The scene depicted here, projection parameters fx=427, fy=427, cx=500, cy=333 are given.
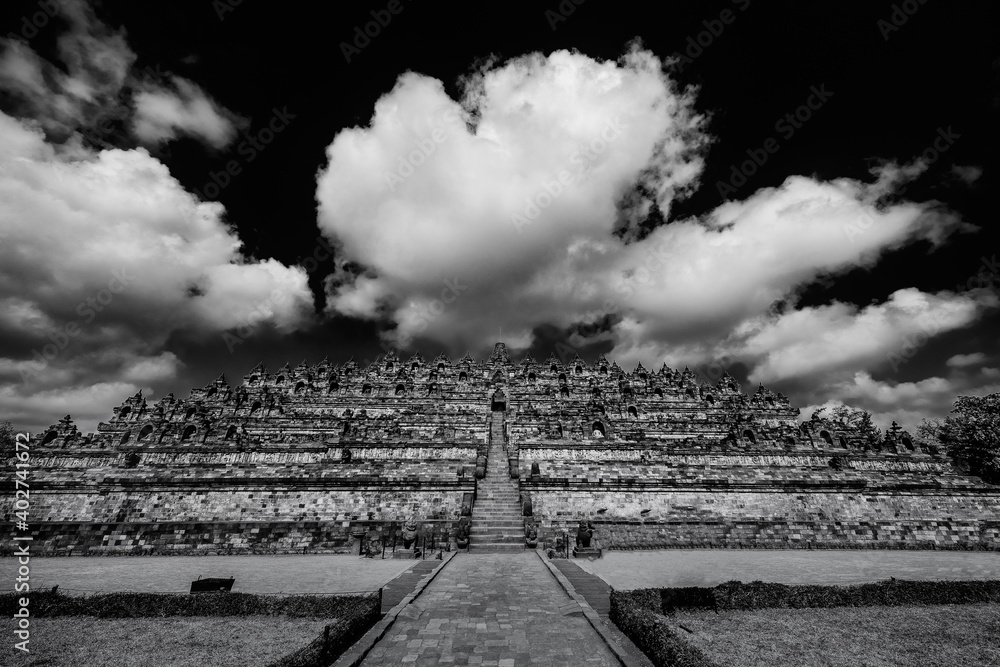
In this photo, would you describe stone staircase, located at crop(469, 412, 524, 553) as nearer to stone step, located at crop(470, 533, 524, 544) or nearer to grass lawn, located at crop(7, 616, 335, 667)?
stone step, located at crop(470, 533, 524, 544)

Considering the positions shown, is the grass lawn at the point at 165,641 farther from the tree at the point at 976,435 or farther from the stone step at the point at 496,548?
the tree at the point at 976,435

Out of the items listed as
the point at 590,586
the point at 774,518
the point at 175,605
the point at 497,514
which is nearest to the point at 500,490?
the point at 497,514

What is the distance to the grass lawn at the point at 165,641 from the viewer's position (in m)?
7.23

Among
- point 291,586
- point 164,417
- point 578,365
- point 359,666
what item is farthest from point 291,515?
point 578,365

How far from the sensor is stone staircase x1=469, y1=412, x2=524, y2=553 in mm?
19656

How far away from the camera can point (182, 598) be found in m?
9.67

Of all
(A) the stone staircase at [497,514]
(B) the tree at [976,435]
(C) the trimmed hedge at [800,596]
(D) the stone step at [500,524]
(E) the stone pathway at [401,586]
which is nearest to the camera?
(C) the trimmed hedge at [800,596]

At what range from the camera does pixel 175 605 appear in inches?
377

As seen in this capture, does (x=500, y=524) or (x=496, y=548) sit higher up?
(x=500, y=524)

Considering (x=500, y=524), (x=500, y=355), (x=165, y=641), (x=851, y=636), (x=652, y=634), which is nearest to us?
(x=652, y=634)

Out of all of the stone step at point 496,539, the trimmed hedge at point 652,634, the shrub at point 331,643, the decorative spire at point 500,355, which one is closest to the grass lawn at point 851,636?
the trimmed hedge at point 652,634

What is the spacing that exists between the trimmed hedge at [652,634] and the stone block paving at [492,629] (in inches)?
22.2

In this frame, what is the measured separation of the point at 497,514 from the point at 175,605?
1493 centimetres

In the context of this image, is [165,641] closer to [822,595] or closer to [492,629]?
[492,629]
